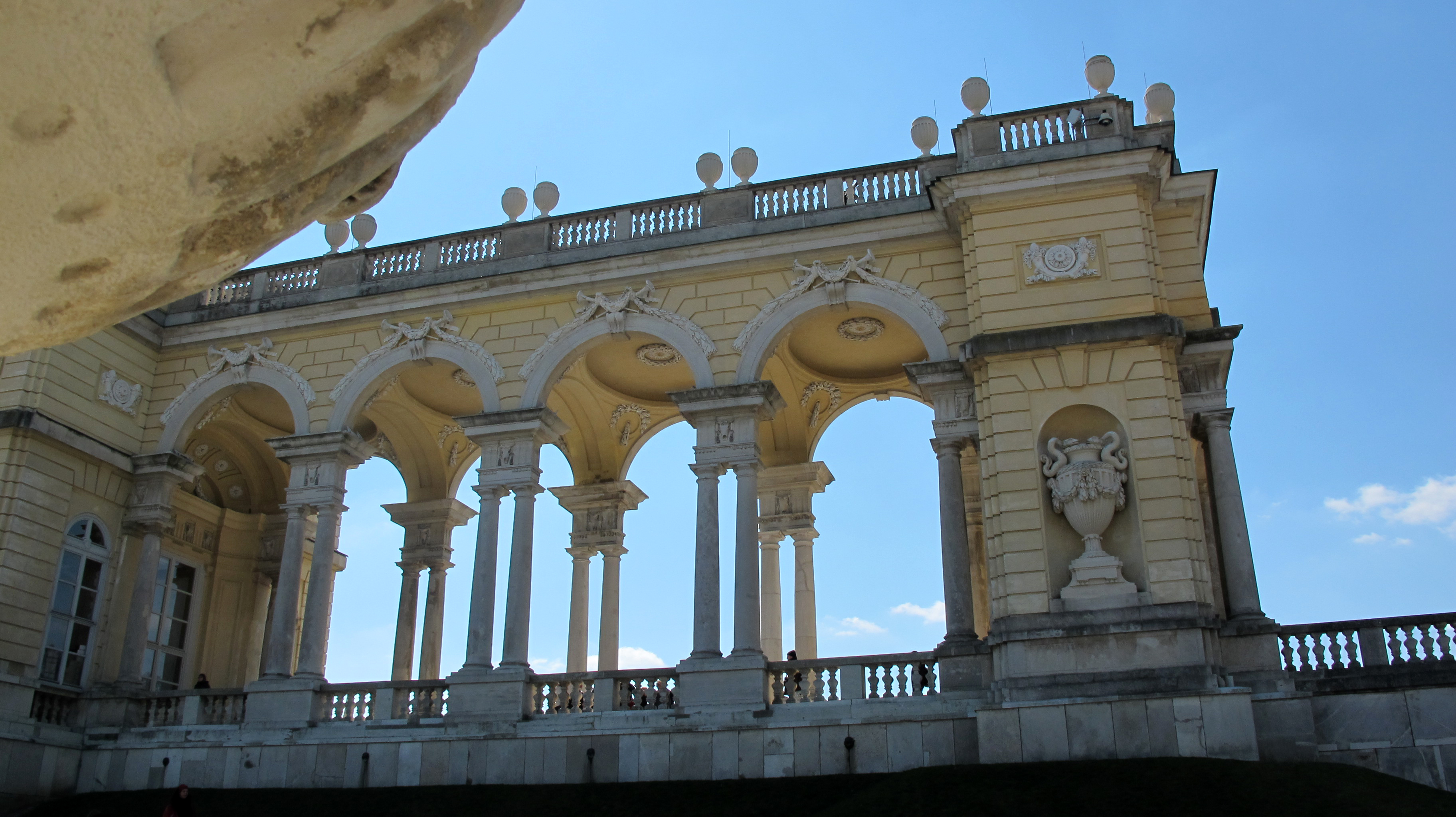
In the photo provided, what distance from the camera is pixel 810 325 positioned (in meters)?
23.8

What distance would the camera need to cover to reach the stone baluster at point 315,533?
2234 cm

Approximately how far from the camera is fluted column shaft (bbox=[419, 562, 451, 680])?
1080 inches

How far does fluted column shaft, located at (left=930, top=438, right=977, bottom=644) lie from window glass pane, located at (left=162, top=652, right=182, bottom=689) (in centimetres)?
1637

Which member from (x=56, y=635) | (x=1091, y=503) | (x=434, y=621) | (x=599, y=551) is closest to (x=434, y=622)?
(x=434, y=621)

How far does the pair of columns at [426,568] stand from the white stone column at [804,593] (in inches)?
306

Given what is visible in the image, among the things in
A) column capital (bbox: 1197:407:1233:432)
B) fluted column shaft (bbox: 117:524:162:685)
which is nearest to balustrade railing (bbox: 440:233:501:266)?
fluted column shaft (bbox: 117:524:162:685)

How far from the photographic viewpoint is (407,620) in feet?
91.1

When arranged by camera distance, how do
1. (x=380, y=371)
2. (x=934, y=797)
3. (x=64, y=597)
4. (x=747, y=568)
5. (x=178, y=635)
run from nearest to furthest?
(x=934, y=797)
(x=747, y=568)
(x=64, y=597)
(x=380, y=371)
(x=178, y=635)

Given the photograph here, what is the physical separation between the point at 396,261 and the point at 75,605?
27.7ft

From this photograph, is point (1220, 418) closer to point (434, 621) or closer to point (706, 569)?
point (706, 569)

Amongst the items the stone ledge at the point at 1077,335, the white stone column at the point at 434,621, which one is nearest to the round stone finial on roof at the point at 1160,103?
the stone ledge at the point at 1077,335

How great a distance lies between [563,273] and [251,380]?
21.7 ft

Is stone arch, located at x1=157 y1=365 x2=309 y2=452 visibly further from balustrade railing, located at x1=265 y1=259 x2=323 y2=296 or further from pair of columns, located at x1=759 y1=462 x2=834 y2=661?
pair of columns, located at x1=759 y1=462 x2=834 y2=661

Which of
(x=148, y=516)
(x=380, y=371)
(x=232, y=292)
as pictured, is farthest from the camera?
(x=232, y=292)
